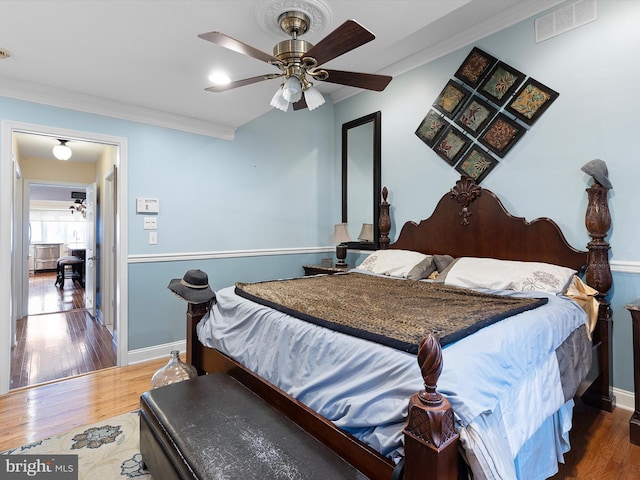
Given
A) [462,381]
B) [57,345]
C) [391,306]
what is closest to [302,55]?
[391,306]

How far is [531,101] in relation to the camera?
9.06 feet

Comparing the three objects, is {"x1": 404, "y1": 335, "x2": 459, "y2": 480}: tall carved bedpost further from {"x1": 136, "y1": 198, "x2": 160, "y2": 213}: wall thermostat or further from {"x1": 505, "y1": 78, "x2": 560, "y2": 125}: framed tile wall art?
{"x1": 136, "y1": 198, "x2": 160, "y2": 213}: wall thermostat

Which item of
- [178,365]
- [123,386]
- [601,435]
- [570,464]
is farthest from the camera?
[123,386]

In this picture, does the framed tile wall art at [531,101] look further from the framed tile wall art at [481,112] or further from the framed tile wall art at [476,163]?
the framed tile wall art at [476,163]

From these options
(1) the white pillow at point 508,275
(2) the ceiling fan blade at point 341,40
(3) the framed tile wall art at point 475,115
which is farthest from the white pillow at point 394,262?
(2) the ceiling fan blade at point 341,40

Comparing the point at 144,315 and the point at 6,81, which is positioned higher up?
the point at 6,81

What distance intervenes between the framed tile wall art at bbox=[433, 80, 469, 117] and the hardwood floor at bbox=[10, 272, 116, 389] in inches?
156

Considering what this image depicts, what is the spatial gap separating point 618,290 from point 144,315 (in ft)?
12.6

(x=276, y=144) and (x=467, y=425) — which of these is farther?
(x=276, y=144)

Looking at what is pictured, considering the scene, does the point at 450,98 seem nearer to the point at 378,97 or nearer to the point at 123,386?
the point at 378,97

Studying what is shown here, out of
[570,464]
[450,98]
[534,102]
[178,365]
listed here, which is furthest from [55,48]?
[570,464]

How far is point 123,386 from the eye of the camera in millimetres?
2701

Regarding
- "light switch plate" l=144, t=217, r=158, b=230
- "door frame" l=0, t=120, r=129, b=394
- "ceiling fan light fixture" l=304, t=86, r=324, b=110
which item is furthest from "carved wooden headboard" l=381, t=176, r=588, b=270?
"door frame" l=0, t=120, r=129, b=394

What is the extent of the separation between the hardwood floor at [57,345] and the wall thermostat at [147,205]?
1451mm
